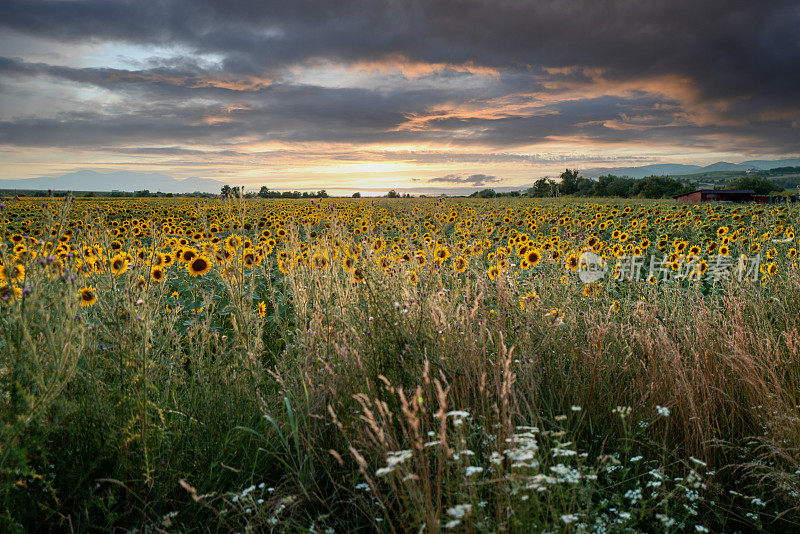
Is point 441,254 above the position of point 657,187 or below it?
below

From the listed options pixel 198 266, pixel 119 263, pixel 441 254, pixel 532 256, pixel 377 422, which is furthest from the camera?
pixel 532 256

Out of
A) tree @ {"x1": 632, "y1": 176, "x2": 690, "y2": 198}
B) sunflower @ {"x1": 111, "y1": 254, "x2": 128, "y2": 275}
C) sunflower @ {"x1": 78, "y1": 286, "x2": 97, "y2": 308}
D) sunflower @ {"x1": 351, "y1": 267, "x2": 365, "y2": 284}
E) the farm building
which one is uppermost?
tree @ {"x1": 632, "y1": 176, "x2": 690, "y2": 198}

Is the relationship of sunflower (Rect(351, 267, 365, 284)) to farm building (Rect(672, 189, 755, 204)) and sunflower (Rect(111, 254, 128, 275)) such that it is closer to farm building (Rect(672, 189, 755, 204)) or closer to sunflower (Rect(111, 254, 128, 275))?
sunflower (Rect(111, 254, 128, 275))

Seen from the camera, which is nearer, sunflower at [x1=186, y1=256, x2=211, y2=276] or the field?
the field

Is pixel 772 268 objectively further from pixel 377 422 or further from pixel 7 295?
pixel 7 295

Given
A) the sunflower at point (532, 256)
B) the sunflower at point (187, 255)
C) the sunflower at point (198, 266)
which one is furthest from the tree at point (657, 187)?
the sunflower at point (198, 266)

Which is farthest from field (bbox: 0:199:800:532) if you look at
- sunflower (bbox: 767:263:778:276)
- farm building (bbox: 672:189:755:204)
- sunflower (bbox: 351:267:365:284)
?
farm building (bbox: 672:189:755:204)

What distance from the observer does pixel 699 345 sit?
12.8ft

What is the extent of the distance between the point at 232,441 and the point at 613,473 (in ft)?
7.68

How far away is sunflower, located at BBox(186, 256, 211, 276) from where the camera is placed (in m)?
6.42

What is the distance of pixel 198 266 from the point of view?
6504mm

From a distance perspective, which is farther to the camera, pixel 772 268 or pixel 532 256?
pixel 532 256

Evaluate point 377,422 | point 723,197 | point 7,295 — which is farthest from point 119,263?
point 723,197

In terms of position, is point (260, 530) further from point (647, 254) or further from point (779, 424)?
point (647, 254)
